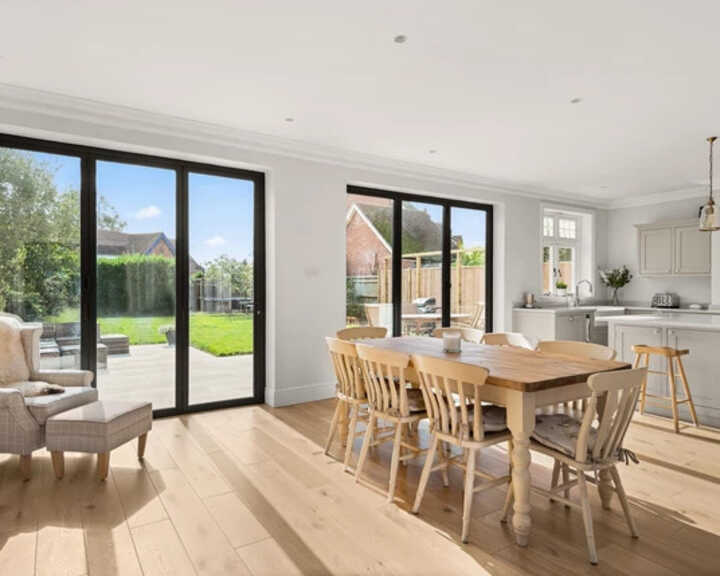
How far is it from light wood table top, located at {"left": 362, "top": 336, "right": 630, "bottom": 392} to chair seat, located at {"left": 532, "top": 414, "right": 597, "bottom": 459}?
25cm

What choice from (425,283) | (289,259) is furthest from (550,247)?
(289,259)

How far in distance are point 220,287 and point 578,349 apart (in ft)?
10.9

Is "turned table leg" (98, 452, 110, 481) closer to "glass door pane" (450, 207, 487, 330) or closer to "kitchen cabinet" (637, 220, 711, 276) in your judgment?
"glass door pane" (450, 207, 487, 330)

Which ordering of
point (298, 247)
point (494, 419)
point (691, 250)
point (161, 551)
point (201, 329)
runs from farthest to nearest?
1. point (691, 250)
2. point (298, 247)
3. point (201, 329)
4. point (494, 419)
5. point (161, 551)

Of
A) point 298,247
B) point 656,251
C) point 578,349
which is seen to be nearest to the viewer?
point 578,349

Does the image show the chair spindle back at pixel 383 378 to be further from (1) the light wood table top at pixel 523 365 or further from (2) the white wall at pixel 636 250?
(2) the white wall at pixel 636 250

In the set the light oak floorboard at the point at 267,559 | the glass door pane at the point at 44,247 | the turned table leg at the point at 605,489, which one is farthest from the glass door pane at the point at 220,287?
the turned table leg at the point at 605,489

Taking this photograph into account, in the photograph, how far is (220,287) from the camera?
4.76 meters

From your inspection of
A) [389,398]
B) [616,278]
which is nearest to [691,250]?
[616,278]

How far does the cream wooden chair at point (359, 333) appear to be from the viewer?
4.11 metres

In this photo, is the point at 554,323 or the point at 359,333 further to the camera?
the point at 554,323

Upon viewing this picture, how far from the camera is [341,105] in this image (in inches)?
152

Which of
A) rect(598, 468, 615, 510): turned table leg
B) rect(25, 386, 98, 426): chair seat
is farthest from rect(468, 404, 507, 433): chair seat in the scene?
rect(25, 386, 98, 426): chair seat

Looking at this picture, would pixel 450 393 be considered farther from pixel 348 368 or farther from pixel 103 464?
pixel 103 464
